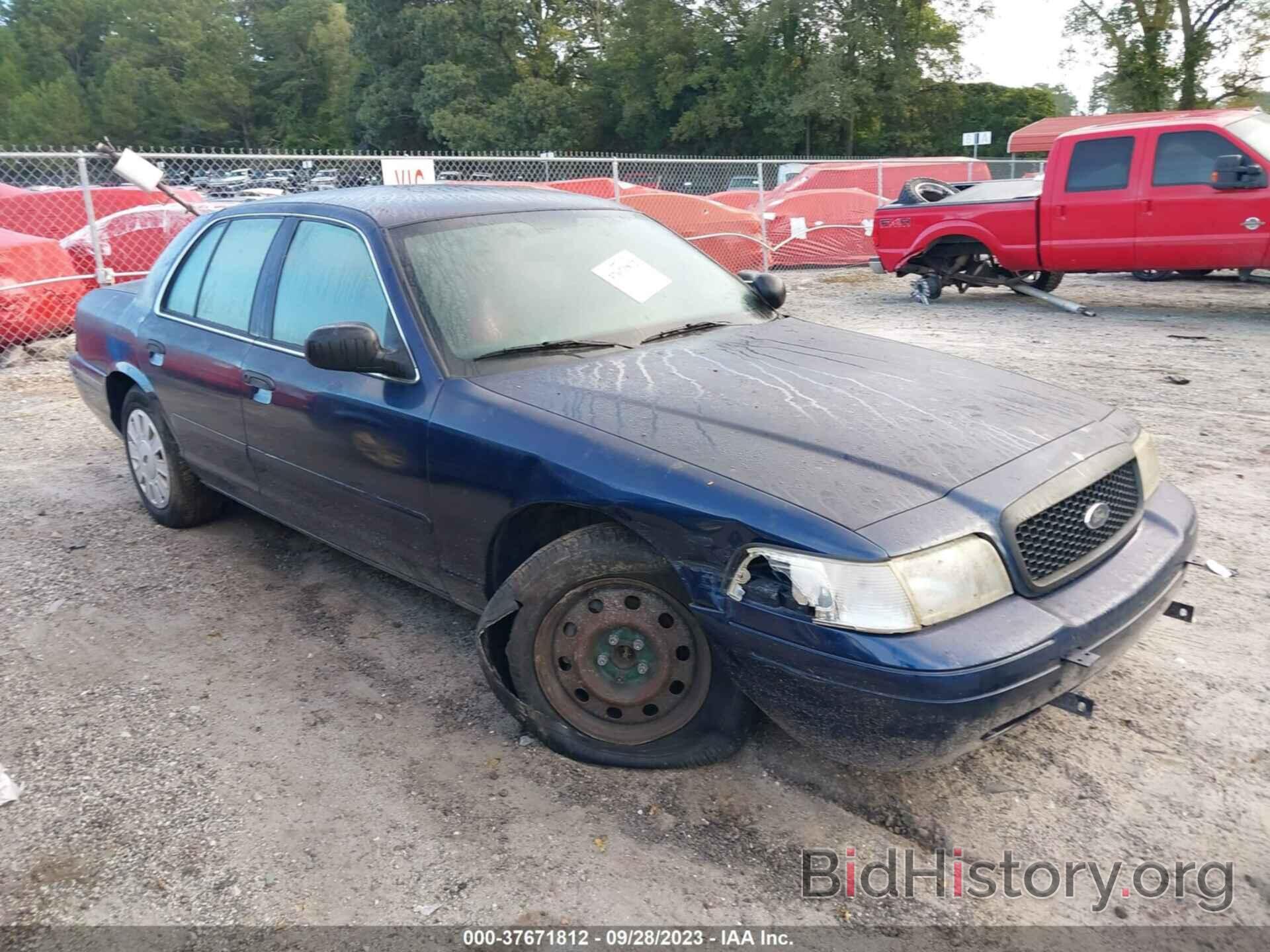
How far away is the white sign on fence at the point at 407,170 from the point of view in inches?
406

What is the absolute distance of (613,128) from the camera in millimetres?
50125

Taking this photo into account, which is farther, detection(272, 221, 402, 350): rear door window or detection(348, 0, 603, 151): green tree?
detection(348, 0, 603, 151): green tree

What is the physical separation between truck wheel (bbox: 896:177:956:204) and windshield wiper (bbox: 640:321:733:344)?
8883 millimetres

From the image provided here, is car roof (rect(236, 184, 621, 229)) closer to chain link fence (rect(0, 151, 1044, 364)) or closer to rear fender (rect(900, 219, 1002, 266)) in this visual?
chain link fence (rect(0, 151, 1044, 364))

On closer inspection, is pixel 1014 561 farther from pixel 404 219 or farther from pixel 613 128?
pixel 613 128

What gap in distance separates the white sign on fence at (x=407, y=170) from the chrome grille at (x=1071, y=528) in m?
8.65

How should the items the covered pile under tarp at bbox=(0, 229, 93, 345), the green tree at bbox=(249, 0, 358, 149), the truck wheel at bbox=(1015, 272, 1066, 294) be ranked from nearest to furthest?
the covered pile under tarp at bbox=(0, 229, 93, 345) → the truck wheel at bbox=(1015, 272, 1066, 294) → the green tree at bbox=(249, 0, 358, 149)

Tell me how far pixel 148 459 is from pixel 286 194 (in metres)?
1.65

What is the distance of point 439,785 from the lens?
2.83 m

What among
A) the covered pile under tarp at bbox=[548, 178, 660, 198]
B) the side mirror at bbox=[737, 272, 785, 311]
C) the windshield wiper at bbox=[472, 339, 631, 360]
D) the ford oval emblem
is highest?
the covered pile under tarp at bbox=[548, 178, 660, 198]

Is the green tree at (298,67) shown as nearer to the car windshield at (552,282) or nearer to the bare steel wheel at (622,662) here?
the car windshield at (552,282)

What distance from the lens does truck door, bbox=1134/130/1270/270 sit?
941cm

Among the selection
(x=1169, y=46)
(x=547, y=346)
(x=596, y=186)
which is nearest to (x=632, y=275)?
(x=547, y=346)

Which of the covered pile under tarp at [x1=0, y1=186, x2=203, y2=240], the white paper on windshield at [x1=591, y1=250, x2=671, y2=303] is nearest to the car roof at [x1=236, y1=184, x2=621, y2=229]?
the white paper on windshield at [x1=591, y1=250, x2=671, y2=303]
